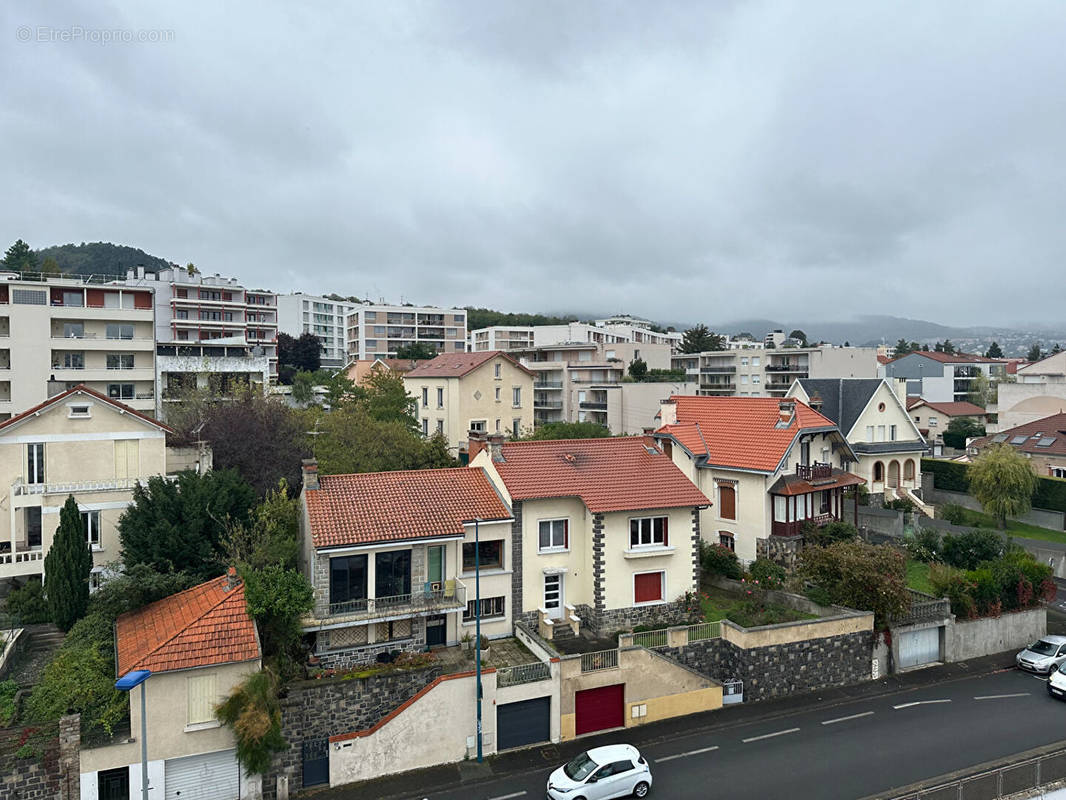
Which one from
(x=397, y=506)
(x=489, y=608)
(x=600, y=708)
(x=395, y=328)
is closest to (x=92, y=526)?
(x=397, y=506)

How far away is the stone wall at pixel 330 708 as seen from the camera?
2325 cm

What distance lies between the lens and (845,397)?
52.6 metres

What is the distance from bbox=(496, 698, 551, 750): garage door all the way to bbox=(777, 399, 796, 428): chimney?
70.5 feet

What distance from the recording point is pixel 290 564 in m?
29.4

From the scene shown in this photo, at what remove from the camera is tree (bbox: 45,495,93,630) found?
2680cm

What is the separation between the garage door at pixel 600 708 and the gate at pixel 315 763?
909cm

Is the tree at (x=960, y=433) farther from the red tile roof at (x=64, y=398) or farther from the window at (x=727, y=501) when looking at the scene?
the red tile roof at (x=64, y=398)

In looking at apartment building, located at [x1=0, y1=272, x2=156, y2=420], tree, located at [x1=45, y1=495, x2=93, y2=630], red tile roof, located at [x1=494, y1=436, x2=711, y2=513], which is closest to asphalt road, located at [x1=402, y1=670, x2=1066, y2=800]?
red tile roof, located at [x1=494, y1=436, x2=711, y2=513]

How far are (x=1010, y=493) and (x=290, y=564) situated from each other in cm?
4956

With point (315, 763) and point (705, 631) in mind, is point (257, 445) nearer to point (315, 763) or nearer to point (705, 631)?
point (315, 763)

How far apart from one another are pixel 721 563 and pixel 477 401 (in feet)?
106

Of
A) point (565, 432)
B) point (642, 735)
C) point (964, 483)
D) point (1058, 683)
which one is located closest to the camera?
point (642, 735)

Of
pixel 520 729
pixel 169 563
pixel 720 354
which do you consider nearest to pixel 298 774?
pixel 520 729

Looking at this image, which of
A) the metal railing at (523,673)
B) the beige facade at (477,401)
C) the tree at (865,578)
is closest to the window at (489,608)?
the metal railing at (523,673)
